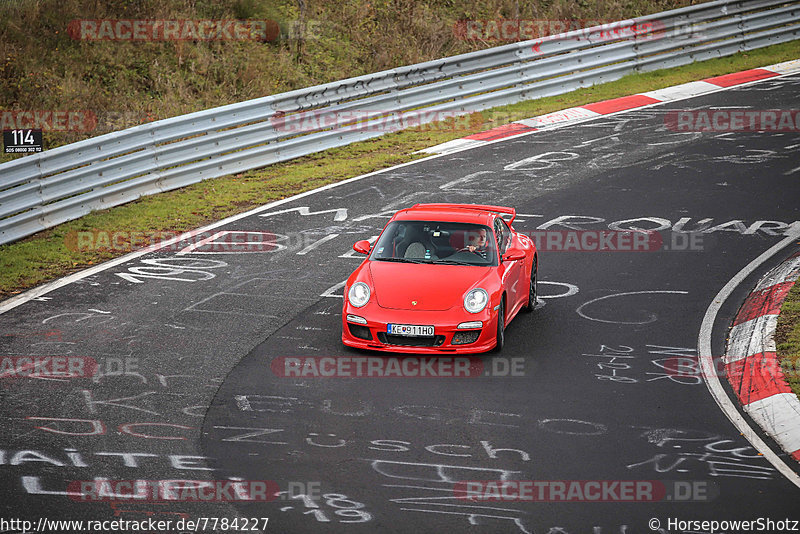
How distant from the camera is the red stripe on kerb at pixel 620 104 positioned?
874 inches

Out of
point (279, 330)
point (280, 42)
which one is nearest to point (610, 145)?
point (280, 42)

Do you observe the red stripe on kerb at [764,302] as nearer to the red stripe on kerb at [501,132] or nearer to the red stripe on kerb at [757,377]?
the red stripe on kerb at [757,377]

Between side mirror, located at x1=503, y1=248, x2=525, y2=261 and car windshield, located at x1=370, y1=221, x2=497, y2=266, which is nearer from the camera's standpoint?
side mirror, located at x1=503, y1=248, x2=525, y2=261

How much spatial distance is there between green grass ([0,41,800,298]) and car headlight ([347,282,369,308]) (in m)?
4.67

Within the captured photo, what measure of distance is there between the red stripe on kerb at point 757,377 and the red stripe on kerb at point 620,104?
12569 millimetres

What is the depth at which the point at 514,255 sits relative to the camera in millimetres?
10945

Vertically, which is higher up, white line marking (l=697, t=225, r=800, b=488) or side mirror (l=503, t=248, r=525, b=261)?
side mirror (l=503, t=248, r=525, b=261)

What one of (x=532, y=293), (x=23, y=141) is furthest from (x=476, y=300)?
(x=23, y=141)

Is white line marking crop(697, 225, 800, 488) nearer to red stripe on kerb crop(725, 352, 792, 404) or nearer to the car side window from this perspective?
red stripe on kerb crop(725, 352, 792, 404)

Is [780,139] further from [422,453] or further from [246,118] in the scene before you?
[422,453]

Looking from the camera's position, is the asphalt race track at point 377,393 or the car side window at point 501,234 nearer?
the asphalt race track at point 377,393

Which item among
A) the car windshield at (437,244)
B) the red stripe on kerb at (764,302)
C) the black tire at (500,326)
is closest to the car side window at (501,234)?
the car windshield at (437,244)

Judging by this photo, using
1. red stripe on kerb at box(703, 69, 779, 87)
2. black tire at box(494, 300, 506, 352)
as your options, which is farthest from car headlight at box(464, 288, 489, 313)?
red stripe on kerb at box(703, 69, 779, 87)

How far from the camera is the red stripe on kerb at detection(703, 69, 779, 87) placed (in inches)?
930
